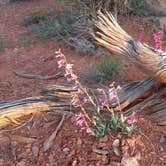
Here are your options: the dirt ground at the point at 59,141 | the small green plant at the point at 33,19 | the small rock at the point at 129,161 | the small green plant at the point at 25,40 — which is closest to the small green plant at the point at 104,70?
the dirt ground at the point at 59,141

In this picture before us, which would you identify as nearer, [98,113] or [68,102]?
[98,113]

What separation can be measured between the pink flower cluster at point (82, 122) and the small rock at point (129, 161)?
32 centimetres

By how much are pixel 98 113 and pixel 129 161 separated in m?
0.44

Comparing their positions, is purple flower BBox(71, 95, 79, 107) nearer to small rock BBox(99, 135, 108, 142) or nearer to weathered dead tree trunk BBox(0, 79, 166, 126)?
weathered dead tree trunk BBox(0, 79, 166, 126)

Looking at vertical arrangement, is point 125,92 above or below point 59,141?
above

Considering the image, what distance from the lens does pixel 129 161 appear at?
349 cm

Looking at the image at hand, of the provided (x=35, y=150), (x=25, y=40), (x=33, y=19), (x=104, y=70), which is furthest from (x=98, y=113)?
(x=33, y=19)

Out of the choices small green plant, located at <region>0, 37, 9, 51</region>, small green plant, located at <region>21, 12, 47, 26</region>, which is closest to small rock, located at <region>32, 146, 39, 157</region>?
small green plant, located at <region>0, 37, 9, 51</region>

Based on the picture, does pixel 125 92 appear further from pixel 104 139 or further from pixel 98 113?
pixel 104 139

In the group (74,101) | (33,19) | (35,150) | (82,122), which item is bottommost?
(33,19)

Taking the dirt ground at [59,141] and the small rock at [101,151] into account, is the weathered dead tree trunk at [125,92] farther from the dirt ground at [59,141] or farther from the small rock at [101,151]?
the small rock at [101,151]

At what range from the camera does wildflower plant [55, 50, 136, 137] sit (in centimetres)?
360

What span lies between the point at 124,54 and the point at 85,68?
1409mm

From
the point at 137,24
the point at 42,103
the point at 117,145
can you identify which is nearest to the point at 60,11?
the point at 137,24
